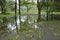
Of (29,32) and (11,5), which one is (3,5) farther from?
(29,32)

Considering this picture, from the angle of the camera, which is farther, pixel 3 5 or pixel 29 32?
pixel 3 5

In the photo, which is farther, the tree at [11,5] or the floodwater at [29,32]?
the tree at [11,5]

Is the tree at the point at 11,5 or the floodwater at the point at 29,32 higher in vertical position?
the tree at the point at 11,5

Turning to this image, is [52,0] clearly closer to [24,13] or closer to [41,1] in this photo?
[41,1]

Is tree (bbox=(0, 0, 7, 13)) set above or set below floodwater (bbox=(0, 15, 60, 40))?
above

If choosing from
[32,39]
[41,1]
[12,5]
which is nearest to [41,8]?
[41,1]

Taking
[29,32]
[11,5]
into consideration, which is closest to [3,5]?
[11,5]

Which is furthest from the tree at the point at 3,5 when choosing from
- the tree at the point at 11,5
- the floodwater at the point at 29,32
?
the floodwater at the point at 29,32

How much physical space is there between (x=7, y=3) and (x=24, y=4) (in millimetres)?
1434

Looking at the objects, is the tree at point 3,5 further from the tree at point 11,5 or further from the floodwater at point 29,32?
the floodwater at point 29,32

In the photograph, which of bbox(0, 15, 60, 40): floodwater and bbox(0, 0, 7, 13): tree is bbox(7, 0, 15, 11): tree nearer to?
bbox(0, 0, 7, 13): tree

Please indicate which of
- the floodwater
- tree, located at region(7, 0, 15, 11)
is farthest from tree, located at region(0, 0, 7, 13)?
the floodwater

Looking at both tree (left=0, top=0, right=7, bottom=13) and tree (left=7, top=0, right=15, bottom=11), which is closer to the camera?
tree (left=0, top=0, right=7, bottom=13)

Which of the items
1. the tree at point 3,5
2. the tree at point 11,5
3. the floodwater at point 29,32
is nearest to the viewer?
the floodwater at point 29,32
